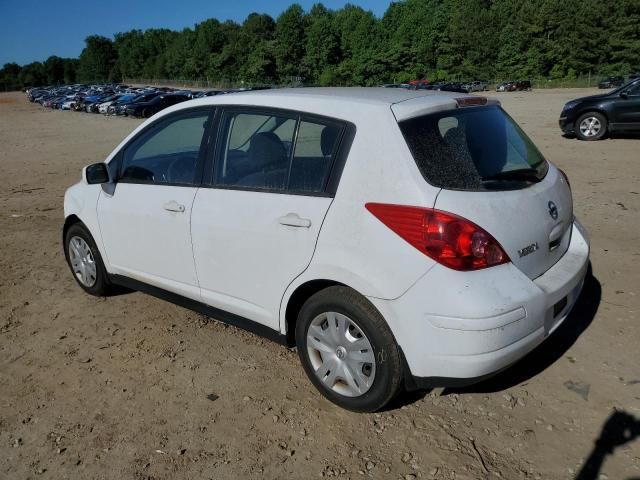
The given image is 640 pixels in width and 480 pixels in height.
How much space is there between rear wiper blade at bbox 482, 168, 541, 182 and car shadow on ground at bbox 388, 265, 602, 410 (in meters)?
0.98

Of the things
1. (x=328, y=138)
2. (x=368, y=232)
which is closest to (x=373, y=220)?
(x=368, y=232)

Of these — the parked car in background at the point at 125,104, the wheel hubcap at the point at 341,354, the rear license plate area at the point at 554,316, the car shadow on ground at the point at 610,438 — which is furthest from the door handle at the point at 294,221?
the parked car in background at the point at 125,104

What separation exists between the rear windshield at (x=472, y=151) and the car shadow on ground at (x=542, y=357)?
1052 mm

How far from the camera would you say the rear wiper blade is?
2969mm

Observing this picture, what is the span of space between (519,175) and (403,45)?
106364 mm

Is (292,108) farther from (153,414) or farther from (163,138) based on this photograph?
(153,414)

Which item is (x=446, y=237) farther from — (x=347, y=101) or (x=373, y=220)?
(x=347, y=101)

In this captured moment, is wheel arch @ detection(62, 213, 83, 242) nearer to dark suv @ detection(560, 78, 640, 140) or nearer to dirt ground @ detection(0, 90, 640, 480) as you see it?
dirt ground @ detection(0, 90, 640, 480)

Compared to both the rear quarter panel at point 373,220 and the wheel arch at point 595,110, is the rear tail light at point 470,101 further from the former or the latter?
the wheel arch at point 595,110

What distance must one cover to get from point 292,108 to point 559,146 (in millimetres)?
11301

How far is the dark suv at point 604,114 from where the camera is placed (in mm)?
12945

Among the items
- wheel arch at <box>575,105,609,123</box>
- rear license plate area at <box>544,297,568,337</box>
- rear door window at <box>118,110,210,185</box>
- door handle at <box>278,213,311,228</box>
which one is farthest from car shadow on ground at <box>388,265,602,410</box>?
wheel arch at <box>575,105,609,123</box>

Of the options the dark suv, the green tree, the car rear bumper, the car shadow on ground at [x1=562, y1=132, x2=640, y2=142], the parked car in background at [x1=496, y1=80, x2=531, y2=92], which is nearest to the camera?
the car rear bumper

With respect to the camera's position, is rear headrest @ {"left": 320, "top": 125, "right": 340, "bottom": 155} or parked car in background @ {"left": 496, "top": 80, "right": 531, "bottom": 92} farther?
parked car in background @ {"left": 496, "top": 80, "right": 531, "bottom": 92}
